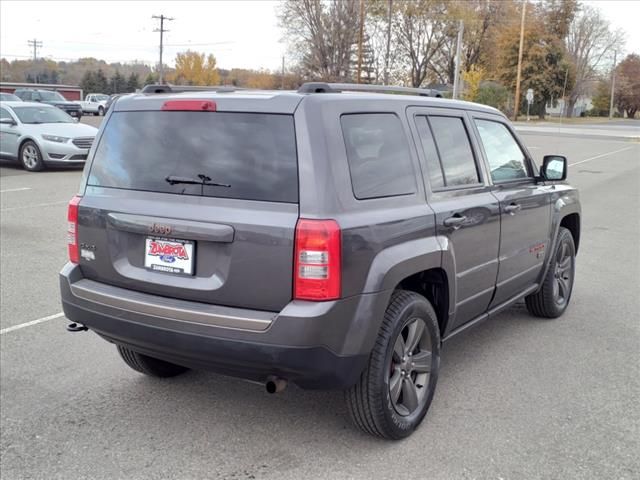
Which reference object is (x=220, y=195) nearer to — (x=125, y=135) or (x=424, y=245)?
(x=125, y=135)

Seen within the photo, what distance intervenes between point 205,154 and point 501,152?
243 centimetres

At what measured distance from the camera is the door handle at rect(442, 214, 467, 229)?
3.77m

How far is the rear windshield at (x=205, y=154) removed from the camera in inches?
122

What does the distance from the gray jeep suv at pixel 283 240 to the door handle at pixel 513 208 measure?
59 centimetres

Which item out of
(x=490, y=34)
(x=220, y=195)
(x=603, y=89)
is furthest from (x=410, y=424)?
(x=603, y=89)

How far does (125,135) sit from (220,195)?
2.56 ft

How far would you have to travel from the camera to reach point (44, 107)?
17578 millimetres

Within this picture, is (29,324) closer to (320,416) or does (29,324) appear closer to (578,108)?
(320,416)

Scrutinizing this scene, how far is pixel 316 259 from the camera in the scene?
2.98 metres

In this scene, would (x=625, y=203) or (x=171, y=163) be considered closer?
(x=171, y=163)

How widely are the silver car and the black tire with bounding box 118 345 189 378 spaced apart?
12819mm

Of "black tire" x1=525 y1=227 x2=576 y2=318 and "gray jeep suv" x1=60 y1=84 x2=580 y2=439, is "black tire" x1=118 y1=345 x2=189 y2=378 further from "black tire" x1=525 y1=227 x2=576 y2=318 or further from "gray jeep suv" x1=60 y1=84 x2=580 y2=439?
"black tire" x1=525 y1=227 x2=576 y2=318

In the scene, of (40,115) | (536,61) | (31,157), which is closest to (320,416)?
(31,157)

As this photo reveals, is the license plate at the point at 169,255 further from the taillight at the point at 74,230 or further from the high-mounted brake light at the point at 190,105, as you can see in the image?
the high-mounted brake light at the point at 190,105
